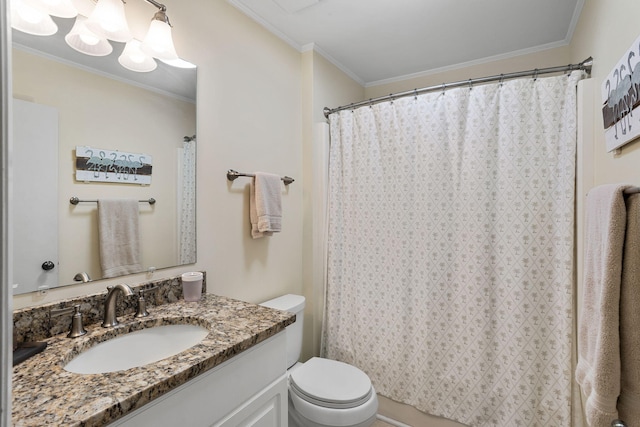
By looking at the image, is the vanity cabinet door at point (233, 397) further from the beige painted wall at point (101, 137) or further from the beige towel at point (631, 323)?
the beige towel at point (631, 323)

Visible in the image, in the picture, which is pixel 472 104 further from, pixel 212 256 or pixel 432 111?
pixel 212 256

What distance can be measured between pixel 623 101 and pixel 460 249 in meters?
0.96

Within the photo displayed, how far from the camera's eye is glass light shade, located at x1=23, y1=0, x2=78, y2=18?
964 millimetres

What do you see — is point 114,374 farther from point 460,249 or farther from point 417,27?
point 417,27

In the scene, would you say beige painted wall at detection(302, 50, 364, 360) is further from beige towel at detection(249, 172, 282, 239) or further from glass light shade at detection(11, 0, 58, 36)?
glass light shade at detection(11, 0, 58, 36)

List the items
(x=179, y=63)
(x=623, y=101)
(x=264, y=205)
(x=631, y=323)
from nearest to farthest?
1. (x=631, y=323)
2. (x=623, y=101)
3. (x=179, y=63)
4. (x=264, y=205)

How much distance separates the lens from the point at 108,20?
1.07 meters

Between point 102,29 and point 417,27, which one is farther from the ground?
point 417,27

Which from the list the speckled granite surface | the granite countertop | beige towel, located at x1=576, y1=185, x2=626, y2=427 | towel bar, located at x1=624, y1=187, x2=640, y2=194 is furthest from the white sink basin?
towel bar, located at x1=624, y1=187, x2=640, y2=194

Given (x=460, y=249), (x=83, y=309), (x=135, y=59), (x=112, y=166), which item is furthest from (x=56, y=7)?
(x=460, y=249)

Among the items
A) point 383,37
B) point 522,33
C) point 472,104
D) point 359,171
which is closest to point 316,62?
point 383,37

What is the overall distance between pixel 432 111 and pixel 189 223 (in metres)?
1.51

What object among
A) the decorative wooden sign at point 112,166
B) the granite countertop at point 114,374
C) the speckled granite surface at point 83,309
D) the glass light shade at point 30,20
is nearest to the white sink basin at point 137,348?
the granite countertop at point 114,374

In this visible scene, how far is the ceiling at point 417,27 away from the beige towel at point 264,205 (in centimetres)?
98
